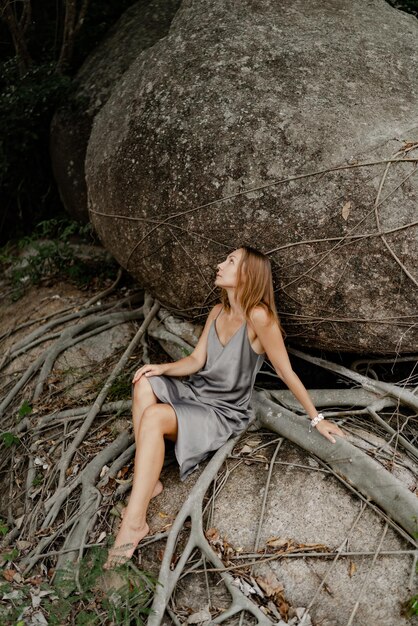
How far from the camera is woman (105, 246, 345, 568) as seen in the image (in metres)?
2.73

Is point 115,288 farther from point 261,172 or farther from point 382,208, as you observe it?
point 382,208

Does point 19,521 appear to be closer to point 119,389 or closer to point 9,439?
point 9,439

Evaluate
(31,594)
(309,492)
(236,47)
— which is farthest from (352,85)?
(31,594)

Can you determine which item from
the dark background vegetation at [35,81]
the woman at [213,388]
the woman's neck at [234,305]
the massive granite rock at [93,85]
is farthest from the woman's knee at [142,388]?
the dark background vegetation at [35,81]

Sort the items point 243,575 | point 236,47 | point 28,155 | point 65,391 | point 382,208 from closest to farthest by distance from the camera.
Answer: point 243,575 < point 382,208 < point 236,47 < point 65,391 < point 28,155

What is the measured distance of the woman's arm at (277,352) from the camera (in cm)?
281

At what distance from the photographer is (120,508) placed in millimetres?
2977

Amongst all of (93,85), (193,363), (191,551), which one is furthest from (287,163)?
(93,85)

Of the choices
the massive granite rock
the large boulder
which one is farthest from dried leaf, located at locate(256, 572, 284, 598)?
the massive granite rock

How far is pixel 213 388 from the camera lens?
306 cm

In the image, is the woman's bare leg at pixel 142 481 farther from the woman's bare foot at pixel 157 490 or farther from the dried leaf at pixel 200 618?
the dried leaf at pixel 200 618

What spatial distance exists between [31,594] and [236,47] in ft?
9.23

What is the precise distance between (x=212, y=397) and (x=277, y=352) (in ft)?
1.40

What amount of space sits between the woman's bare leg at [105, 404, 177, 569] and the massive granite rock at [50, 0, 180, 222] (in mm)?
2536
